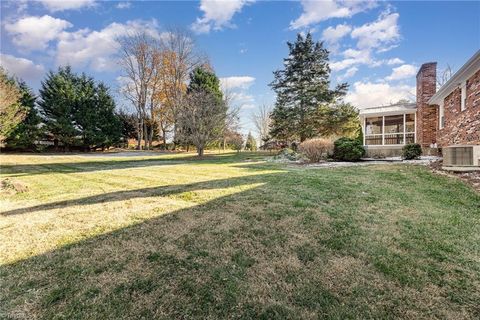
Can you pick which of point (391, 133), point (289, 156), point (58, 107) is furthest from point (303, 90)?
point (58, 107)

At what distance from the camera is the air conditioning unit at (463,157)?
22.2 ft

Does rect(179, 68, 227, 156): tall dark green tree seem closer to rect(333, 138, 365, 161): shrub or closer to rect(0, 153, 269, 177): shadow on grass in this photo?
rect(0, 153, 269, 177): shadow on grass

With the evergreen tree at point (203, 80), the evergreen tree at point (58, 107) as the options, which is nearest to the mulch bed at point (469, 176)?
the evergreen tree at point (203, 80)

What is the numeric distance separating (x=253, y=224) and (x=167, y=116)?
1090 inches

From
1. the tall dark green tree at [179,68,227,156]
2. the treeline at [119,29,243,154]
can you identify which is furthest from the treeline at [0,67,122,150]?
the tall dark green tree at [179,68,227,156]

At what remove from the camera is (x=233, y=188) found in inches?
227

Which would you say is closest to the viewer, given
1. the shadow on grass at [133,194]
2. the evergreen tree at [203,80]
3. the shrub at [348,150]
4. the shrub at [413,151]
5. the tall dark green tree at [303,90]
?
the shadow on grass at [133,194]

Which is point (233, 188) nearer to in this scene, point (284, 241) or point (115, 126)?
point (284, 241)

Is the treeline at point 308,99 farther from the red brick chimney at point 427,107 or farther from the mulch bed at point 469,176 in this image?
the mulch bed at point 469,176

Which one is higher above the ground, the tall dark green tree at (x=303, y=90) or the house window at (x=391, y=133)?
the tall dark green tree at (x=303, y=90)

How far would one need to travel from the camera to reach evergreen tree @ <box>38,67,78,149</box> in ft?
73.6

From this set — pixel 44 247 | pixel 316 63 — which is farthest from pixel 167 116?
pixel 44 247

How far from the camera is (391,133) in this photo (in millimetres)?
15875

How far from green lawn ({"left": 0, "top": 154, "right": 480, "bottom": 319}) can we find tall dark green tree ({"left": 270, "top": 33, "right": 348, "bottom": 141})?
52.1 feet
